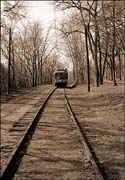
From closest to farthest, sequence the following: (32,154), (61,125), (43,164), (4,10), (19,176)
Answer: (19,176) < (43,164) < (32,154) < (61,125) < (4,10)

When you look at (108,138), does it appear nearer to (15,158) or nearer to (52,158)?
(52,158)

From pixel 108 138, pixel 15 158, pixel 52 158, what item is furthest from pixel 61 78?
pixel 15 158

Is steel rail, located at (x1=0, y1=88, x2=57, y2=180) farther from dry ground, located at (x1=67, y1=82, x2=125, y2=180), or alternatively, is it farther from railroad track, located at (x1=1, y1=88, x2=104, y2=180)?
dry ground, located at (x1=67, y1=82, x2=125, y2=180)

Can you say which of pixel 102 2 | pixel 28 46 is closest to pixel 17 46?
pixel 28 46

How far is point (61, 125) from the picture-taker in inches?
595

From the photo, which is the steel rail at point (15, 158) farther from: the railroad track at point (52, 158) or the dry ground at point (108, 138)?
the dry ground at point (108, 138)

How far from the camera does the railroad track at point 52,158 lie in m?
7.91

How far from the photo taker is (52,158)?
372 inches

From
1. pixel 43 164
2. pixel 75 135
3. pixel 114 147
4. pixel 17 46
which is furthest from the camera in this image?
pixel 17 46

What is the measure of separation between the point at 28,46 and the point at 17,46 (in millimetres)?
4291

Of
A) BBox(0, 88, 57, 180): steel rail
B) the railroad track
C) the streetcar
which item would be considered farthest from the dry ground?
the streetcar

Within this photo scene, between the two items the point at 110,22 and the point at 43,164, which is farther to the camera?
the point at 110,22

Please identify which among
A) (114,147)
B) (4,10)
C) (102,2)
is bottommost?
(114,147)

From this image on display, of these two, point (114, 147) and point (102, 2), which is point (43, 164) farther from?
point (102, 2)
